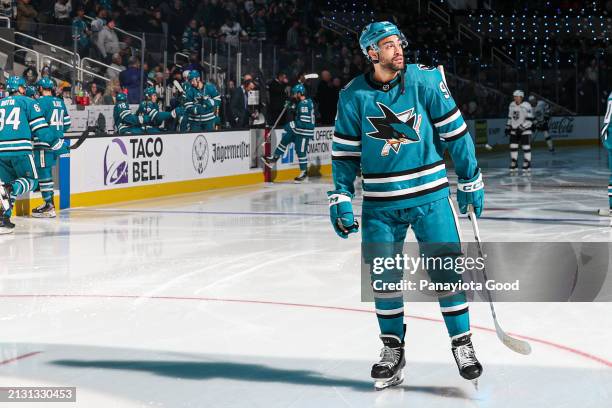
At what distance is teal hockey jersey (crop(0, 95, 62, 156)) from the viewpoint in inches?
480

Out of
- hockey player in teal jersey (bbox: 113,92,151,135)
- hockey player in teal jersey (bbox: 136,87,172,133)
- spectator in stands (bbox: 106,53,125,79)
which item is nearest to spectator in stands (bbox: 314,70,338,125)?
hockey player in teal jersey (bbox: 136,87,172,133)

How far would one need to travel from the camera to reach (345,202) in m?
4.95

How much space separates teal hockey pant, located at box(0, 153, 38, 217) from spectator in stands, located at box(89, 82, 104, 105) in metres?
4.09

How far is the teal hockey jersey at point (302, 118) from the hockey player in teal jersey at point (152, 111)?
7.83 feet

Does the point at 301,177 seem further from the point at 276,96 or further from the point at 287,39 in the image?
the point at 287,39

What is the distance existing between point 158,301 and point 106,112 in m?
9.68

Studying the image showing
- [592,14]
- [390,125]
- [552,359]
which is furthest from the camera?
[592,14]

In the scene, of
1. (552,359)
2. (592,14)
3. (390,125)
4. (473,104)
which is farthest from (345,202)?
(592,14)

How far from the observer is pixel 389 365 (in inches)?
191

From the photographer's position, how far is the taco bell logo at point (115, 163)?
1454 centimetres

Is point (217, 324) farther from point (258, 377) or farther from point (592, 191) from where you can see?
point (592, 191)

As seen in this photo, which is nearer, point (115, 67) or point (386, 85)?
point (386, 85)

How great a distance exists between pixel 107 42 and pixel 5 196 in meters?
6.16

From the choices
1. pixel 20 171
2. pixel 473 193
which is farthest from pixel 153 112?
pixel 473 193
